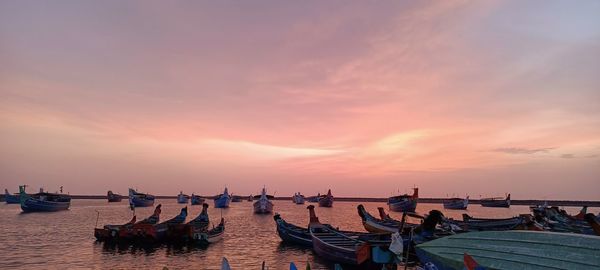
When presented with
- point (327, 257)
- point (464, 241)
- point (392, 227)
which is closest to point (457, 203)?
point (392, 227)

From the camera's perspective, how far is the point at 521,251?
10.6 metres

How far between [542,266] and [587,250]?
1.13 meters

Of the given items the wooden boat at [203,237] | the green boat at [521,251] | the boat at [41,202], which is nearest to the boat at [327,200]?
the boat at [41,202]

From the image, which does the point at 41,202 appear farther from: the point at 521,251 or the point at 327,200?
the point at 521,251

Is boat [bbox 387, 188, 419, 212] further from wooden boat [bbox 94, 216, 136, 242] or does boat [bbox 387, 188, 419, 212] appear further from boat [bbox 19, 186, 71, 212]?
boat [bbox 19, 186, 71, 212]

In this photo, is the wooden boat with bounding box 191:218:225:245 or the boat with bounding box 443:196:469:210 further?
the boat with bounding box 443:196:469:210

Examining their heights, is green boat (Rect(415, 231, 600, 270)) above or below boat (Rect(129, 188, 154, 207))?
above

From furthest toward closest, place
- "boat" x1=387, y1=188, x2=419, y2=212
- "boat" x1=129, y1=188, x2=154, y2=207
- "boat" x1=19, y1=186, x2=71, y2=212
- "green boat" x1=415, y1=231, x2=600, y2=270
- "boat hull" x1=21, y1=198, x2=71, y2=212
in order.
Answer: "boat" x1=129, y1=188, x2=154, y2=207 < "boat" x1=387, y1=188, x2=419, y2=212 < "boat" x1=19, y1=186, x2=71, y2=212 < "boat hull" x1=21, y1=198, x2=71, y2=212 < "green boat" x1=415, y1=231, x2=600, y2=270

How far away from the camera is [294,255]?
31.4m

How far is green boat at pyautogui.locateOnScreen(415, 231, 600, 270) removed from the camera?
9.48 m

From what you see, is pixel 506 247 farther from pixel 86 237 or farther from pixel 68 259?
pixel 86 237

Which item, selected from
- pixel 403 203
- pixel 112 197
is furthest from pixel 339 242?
pixel 112 197

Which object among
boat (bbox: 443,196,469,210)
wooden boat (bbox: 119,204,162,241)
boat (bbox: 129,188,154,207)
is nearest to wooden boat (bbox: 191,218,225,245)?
wooden boat (bbox: 119,204,162,241)

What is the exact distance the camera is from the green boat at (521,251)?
9.48m
